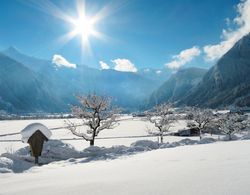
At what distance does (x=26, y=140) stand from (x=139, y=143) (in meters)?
11.2

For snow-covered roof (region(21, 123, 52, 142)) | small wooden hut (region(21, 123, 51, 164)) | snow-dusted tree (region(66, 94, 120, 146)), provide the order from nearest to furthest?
1. small wooden hut (region(21, 123, 51, 164))
2. snow-covered roof (region(21, 123, 52, 142))
3. snow-dusted tree (region(66, 94, 120, 146))

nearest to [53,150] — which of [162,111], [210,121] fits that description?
[162,111]

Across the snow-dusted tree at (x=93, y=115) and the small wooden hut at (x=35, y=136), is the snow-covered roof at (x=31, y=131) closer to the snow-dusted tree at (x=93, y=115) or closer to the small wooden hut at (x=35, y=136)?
the small wooden hut at (x=35, y=136)

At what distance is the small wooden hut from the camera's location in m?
21.8

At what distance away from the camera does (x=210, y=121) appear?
7819cm

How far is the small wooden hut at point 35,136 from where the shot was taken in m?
21.8

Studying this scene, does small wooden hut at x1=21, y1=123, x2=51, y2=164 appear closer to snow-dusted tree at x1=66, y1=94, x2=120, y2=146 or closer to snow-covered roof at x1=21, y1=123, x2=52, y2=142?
snow-covered roof at x1=21, y1=123, x2=52, y2=142

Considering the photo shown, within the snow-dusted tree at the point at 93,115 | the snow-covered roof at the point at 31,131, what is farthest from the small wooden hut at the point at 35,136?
the snow-dusted tree at the point at 93,115

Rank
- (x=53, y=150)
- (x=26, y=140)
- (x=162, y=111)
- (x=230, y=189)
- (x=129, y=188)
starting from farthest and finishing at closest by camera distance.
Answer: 1. (x=162, y=111)
2. (x=53, y=150)
3. (x=26, y=140)
4. (x=129, y=188)
5. (x=230, y=189)

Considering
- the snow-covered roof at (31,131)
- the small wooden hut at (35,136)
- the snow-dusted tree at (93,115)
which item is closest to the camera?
the small wooden hut at (35,136)

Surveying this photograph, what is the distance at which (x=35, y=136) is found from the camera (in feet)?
72.8

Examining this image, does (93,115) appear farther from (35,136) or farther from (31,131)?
(31,131)

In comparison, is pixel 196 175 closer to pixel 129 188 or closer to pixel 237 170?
pixel 237 170

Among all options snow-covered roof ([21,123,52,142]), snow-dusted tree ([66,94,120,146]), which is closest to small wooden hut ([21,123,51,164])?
snow-covered roof ([21,123,52,142])
